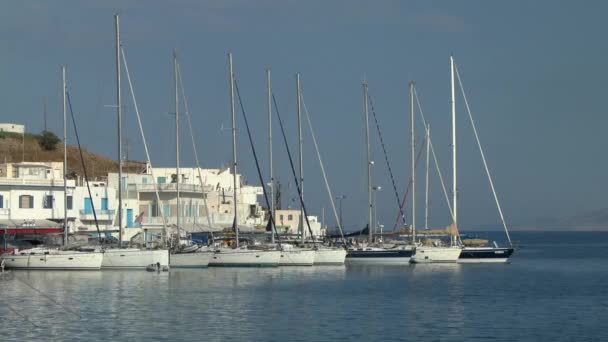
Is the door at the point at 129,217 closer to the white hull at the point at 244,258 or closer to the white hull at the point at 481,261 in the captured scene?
the white hull at the point at 244,258

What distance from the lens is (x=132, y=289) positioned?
50781 mm

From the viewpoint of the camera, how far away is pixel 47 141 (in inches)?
5271

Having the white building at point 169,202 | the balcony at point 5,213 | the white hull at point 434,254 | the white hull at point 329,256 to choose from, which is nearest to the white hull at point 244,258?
the white hull at point 329,256

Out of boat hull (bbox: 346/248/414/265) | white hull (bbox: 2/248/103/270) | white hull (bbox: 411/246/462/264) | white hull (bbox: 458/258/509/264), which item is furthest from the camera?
white hull (bbox: 458/258/509/264)

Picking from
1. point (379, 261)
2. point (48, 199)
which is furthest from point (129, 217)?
point (379, 261)

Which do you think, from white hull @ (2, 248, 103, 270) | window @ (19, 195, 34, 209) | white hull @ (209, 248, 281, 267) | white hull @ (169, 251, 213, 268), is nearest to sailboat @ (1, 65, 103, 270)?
white hull @ (2, 248, 103, 270)

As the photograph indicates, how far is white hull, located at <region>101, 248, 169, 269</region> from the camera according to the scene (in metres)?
59.9

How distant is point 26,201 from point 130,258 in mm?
16329

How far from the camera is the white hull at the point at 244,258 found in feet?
214

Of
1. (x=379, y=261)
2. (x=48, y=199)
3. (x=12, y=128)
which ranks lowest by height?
(x=379, y=261)

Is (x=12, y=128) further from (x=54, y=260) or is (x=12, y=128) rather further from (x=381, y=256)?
(x=54, y=260)

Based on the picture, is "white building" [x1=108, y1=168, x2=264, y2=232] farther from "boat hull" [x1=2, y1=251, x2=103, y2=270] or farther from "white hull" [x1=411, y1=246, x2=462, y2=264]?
"boat hull" [x1=2, y1=251, x2=103, y2=270]

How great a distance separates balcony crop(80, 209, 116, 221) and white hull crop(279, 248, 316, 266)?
1678 cm

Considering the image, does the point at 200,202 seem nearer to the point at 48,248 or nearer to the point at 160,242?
the point at 160,242
